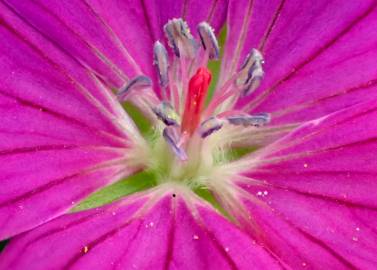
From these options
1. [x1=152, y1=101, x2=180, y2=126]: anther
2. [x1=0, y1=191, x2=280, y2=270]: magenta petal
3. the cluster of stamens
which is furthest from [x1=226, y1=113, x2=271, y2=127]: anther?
[x1=0, y1=191, x2=280, y2=270]: magenta petal

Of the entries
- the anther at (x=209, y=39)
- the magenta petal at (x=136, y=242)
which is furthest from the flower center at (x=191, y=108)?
the magenta petal at (x=136, y=242)

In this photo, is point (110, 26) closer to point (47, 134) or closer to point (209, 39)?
point (209, 39)

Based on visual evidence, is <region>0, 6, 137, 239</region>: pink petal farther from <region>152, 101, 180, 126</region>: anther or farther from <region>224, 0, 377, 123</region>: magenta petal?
<region>224, 0, 377, 123</region>: magenta petal

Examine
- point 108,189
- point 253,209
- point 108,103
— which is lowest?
point 253,209

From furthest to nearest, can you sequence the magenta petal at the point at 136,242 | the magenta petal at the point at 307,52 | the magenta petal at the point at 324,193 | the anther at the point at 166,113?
the magenta petal at the point at 307,52
the anther at the point at 166,113
the magenta petal at the point at 324,193
the magenta petal at the point at 136,242

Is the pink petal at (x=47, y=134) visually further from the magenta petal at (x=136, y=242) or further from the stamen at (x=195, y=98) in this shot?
the stamen at (x=195, y=98)

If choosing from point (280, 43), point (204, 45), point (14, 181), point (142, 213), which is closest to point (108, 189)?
point (142, 213)

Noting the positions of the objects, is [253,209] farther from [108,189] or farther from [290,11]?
[290,11]
